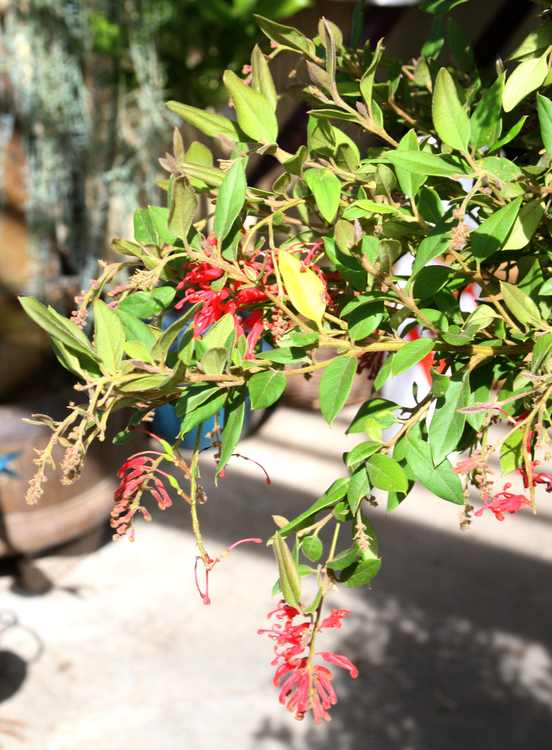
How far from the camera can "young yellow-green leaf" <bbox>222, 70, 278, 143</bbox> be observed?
536mm

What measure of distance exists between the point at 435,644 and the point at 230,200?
179cm

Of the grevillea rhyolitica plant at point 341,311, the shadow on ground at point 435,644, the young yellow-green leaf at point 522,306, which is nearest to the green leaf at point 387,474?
the grevillea rhyolitica plant at point 341,311

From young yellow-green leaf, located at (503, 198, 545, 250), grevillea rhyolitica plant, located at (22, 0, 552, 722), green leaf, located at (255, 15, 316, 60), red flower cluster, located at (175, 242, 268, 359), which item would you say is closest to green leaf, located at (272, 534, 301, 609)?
grevillea rhyolitica plant, located at (22, 0, 552, 722)

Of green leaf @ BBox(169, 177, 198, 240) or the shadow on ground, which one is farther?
the shadow on ground

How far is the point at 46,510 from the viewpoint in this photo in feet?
7.38

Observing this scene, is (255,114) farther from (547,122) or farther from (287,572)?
(287,572)

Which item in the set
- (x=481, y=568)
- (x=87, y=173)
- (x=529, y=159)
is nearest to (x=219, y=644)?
(x=481, y=568)

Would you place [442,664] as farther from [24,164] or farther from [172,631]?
[24,164]

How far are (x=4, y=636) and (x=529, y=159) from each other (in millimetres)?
1803

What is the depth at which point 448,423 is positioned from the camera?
1.64ft

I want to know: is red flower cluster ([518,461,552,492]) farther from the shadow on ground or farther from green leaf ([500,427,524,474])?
the shadow on ground

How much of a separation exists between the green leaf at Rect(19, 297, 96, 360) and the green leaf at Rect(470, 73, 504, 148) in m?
0.26

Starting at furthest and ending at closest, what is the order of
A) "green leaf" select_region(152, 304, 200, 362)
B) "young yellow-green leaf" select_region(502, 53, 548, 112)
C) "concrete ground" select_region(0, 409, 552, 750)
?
"concrete ground" select_region(0, 409, 552, 750) → "young yellow-green leaf" select_region(502, 53, 548, 112) → "green leaf" select_region(152, 304, 200, 362)

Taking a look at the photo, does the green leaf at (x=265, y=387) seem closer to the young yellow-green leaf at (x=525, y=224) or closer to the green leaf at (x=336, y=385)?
the green leaf at (x=336, y=385)
